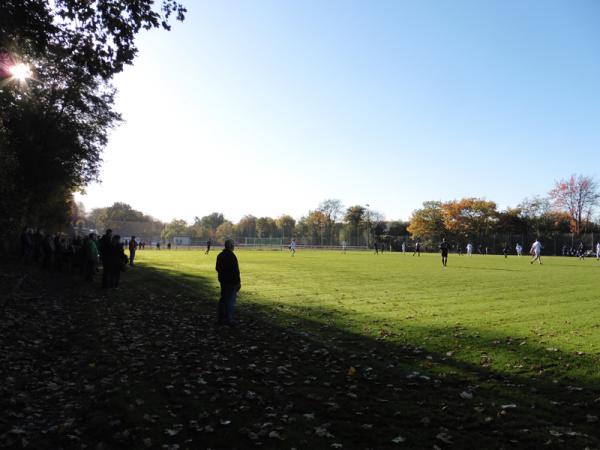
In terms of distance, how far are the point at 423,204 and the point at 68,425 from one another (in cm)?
10261

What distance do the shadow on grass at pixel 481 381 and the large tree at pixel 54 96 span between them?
8.14m

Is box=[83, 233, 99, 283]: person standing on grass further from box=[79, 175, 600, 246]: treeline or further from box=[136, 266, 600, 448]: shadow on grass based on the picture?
box=[79, 175, 600, 246]: treeline

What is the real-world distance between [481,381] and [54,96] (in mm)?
30124

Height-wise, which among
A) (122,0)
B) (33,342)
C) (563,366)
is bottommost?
(33,342)

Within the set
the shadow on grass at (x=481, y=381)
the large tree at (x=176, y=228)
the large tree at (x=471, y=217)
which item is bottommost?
the shadow on grass at (x=481, y=381)

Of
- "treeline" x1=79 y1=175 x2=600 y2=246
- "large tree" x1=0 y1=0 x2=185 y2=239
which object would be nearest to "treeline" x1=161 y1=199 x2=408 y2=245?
"treeline" x1=79 y1=175 x2=600 y2=246

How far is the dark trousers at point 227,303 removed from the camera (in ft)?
36.8

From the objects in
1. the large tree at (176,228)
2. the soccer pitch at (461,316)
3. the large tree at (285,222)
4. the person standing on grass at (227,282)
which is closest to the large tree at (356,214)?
the large tree at (285,222)

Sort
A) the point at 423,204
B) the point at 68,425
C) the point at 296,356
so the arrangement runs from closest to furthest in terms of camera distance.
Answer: the point at 68,425
the point at 296,356
the point at 423,204

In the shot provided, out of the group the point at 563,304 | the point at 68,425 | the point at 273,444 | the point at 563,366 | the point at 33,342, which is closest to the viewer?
the point at 273,444

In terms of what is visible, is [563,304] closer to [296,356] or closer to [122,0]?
[296,356]

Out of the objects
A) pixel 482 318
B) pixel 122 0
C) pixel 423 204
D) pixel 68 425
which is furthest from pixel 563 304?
pixel 423 204

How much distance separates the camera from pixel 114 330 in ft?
34.5

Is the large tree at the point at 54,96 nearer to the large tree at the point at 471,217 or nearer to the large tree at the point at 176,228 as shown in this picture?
the large tree at the point at 471,217
